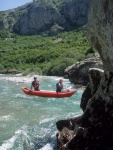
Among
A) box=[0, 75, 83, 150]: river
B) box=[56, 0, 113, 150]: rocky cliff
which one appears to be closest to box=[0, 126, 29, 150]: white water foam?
box=[0, 75, 83, 150]: river

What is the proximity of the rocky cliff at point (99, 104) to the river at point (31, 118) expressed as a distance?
7.38ft

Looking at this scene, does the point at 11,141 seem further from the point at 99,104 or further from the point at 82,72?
the point at 82,72

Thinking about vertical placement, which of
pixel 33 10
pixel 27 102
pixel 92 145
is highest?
pixel 33 10

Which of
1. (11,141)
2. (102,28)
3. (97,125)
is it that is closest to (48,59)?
(11,141)

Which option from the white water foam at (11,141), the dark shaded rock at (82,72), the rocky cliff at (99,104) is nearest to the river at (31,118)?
the white water foam at (11,141)

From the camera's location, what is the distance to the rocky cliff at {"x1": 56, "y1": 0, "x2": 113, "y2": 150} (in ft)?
30.2

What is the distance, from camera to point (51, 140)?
14.1 m

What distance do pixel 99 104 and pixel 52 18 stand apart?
12703 cm

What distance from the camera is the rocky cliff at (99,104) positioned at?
9.22 meters

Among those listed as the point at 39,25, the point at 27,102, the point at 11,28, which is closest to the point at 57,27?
the point at 39,25

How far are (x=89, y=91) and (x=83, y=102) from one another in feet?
2.05

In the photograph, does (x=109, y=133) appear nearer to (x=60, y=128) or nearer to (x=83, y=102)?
(x=60, y=128)

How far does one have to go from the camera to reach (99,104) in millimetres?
11297

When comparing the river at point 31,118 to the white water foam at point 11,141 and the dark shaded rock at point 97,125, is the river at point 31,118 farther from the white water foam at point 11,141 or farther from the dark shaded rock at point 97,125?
the dark shaded rock at point 97,125
